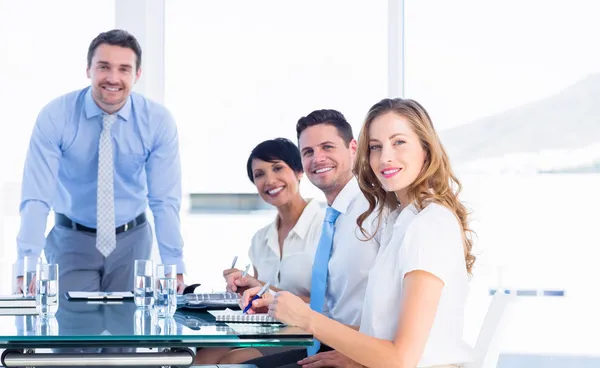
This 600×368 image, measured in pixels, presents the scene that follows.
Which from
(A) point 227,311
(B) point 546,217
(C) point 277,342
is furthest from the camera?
(B) point 546,217

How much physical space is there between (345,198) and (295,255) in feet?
1.28

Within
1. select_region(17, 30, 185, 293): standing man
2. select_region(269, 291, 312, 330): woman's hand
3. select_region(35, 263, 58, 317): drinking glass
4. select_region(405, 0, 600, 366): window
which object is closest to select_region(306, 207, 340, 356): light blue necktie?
select_region(269, 291, 312, 330): woman's hand

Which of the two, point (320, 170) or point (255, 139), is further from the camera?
point (255, 139)

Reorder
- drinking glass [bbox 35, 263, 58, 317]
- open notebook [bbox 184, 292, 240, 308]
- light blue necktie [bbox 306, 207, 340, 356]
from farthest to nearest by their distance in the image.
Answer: light blue necktie [bbox 306, 207, 340, 356] → open notebook [bbox 184, 292, 240, 308] → drinking glass [bbox 35, 263, 58, 317]

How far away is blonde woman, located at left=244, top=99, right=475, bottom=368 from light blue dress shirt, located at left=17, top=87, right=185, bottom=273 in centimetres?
164

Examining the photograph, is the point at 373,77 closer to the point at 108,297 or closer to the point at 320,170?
the point at 320,170

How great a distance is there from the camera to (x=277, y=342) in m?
2.00

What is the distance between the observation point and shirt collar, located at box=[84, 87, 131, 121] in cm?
382

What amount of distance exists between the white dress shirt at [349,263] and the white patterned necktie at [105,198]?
1369mm

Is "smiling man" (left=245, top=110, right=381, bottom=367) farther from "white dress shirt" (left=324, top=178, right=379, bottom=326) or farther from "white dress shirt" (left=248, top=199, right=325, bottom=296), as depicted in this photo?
"white dress shirt" (left=248, top=199, right=325, bottom=296)

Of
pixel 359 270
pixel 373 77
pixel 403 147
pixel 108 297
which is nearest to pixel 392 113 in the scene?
pixel 403 147

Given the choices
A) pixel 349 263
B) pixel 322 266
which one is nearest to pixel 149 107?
pixel 322 266

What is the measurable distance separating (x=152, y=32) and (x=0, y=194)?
1391 millimetres

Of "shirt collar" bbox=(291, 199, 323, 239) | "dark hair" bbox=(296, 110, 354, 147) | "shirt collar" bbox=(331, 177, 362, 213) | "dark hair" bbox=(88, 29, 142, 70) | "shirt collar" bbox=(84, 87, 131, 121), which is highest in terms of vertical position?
"dark hair" bbox=(88, 29, 142, 70)
